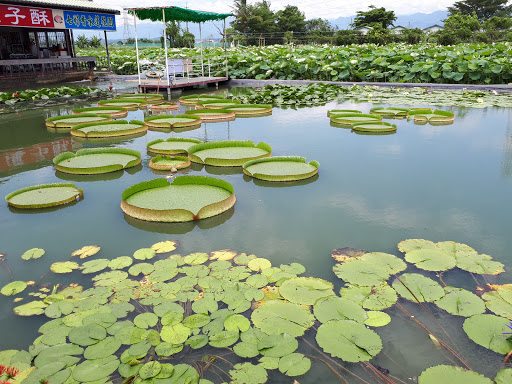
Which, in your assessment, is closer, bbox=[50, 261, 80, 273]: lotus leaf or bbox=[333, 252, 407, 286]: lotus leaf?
bbox=[333, 252, 407, 286]: lotus leaf

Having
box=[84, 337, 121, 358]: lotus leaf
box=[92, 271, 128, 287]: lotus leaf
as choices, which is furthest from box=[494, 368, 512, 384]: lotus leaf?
box=[92, 271, 128, 287]: lotus leaf

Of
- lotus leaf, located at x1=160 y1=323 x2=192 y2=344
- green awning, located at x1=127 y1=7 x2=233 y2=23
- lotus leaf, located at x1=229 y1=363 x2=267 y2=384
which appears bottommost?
lotus leaf, located at x1=229 y1=363 x2=267 y2=384

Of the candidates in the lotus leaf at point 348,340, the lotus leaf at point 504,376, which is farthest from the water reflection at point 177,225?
the lotus leaf at point 504,376

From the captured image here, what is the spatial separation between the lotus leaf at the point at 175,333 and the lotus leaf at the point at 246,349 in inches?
9.9

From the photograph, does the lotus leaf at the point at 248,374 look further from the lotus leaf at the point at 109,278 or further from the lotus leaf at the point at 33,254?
the lotus leaf at the point at 33,254

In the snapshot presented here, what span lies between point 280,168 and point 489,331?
2.66m

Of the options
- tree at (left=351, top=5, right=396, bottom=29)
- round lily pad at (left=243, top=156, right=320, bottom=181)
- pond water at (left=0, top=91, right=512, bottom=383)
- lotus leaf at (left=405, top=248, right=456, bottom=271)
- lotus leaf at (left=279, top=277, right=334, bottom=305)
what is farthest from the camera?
tree at (left=351, top=5, right=396, bottom=29)

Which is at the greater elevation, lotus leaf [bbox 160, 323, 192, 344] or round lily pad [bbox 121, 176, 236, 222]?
round lily pad [bbox 121, 176, 236, 222]

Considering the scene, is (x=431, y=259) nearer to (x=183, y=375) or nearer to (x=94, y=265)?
(x=183, y=375)

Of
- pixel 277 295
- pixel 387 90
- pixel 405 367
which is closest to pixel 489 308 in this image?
pixel 405 367

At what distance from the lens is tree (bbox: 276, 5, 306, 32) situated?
43.2 m

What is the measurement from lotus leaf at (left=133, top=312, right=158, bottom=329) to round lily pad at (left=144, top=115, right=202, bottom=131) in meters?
4.65

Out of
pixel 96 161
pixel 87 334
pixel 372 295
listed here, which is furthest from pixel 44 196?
pixel 372 295

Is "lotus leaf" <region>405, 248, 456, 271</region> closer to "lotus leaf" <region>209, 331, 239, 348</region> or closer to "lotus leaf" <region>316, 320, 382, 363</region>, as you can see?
"lotus leaf" <region>316, 320, 382, 363</region>
